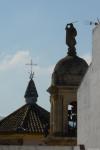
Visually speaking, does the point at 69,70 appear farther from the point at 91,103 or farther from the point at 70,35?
the point at 91,103

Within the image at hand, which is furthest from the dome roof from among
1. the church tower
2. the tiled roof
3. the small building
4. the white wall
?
the white wall

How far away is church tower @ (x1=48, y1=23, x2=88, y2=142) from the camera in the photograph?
29.5 m

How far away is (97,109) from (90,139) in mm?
1089

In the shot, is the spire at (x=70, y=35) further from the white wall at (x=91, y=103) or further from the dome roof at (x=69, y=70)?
the white wall at (x=91, y=103)

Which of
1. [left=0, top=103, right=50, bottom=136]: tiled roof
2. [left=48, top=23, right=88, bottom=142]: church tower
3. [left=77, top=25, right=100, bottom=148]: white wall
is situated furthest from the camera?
[left=0, top=103, right=50, bottom=136]: tiled roof

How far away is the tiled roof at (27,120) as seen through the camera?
4128cm

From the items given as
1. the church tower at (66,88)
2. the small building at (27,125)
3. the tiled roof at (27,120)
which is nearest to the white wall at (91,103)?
the church tower at (66,88)

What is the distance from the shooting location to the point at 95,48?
17.8 metres

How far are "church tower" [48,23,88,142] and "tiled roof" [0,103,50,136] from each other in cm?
1010

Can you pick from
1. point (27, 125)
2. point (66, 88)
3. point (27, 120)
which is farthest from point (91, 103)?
point (27, 120)

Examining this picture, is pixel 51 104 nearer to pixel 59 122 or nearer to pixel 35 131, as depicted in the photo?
pixel 59 122

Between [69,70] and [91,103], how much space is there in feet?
40.2

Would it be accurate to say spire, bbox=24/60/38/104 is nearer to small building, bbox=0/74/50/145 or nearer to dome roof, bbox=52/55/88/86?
small building, bbox=0/74/50/145

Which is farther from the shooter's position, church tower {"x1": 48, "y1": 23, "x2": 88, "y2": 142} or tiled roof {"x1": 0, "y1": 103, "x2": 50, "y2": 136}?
tiled roof {"x1": 0, "y1": 103, "x2": 50, "y2": 136}
